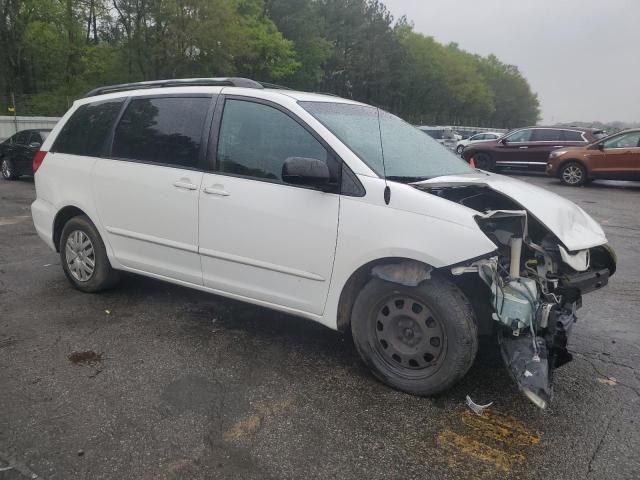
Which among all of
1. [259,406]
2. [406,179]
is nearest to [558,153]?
[406,179]

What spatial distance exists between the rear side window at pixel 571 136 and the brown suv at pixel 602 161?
2455mm

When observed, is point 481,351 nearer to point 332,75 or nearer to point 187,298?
point 187,298

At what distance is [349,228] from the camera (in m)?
3.17

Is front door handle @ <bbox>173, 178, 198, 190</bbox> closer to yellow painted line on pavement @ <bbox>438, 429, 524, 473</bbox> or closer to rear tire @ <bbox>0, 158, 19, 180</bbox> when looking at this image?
yellow painted line on pavement @ <bbox>438, 429, 524, 473</bbox>

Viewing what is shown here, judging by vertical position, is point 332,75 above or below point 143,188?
above

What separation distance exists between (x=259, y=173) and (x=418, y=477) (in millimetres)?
2111

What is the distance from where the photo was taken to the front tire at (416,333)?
2951 millimetres

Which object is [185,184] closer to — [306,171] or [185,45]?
[306,171]

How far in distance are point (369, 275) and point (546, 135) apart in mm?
16136

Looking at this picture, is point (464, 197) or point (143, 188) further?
point (143, 188)

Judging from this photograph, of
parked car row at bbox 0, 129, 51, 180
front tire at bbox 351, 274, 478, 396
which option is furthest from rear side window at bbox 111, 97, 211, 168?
parked car row at bbox 0, 129, 51, 180

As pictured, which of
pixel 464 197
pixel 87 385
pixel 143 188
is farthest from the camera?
pixel 143 188

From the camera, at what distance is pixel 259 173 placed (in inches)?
141

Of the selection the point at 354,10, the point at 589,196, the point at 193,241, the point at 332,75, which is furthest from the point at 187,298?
the point at 354,10
